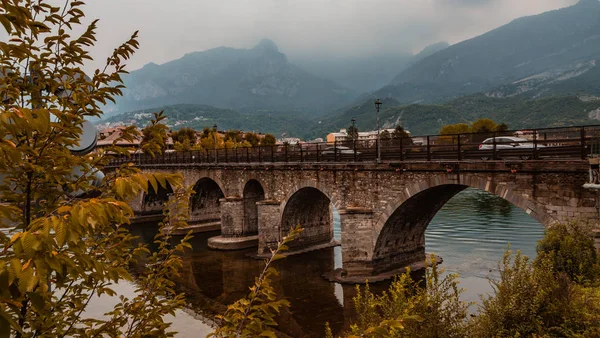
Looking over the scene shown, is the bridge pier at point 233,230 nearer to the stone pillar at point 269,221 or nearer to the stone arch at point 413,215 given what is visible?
the stone pillar at point 269,221

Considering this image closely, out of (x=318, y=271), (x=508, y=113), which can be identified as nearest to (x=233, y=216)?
(x=318, y=271)

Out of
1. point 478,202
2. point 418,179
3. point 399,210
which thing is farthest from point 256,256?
point 478,202

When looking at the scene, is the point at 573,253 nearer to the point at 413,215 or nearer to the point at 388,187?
the point at 388,187

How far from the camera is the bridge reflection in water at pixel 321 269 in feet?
62.3

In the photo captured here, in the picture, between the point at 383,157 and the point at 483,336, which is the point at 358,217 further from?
the point at 483,336

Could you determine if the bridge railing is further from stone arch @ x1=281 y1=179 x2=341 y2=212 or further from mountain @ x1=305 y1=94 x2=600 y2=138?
mountain @ x1=305 y1=94 x2=600 y2=138

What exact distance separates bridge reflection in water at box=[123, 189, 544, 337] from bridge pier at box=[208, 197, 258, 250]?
766 mm

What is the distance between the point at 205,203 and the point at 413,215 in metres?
25.2

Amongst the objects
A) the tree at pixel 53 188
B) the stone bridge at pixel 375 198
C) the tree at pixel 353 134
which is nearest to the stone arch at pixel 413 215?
the stone bridge at pixel 375 198

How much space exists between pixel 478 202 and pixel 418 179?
33112 mm

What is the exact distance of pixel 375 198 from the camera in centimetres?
2130

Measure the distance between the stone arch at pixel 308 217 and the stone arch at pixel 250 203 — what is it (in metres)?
4.78

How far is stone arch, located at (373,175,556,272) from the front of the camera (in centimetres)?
1703

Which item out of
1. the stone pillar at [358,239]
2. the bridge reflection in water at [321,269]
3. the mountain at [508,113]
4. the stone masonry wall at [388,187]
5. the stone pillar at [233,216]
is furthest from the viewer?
the mountain at [508,113]
